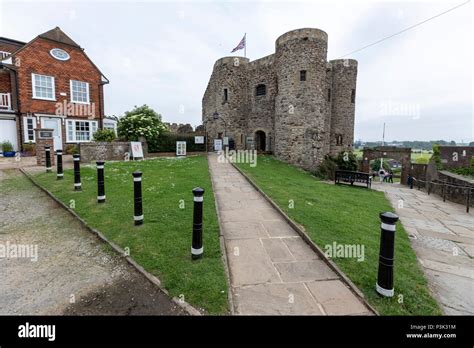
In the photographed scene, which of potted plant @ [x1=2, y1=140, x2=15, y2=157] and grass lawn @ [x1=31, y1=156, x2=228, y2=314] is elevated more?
potted plant @ [x1=2, y1=140, x2=15, y2=157]

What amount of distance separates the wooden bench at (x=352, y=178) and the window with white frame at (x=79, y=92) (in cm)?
1997

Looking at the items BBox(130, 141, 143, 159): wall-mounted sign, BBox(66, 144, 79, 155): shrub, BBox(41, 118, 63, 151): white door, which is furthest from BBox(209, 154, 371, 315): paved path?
BBox(41, 118, 63, 151): white door

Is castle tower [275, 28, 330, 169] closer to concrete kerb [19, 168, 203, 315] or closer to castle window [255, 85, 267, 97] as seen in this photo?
castle window [255, 85, 267, 97]

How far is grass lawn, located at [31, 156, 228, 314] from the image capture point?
10.3 ft

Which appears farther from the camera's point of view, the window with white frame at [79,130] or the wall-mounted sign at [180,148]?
the wall-mounted sign at [180,148]

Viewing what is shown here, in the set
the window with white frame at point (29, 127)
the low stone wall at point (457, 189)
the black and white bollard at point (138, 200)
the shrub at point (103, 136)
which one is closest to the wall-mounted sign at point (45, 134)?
the shrub at point (103, 136)

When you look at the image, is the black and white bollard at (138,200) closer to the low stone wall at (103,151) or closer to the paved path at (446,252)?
the paved path at (446,252)

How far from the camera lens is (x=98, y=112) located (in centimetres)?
1966

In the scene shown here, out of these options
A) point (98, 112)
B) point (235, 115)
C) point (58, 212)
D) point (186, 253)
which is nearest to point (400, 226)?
point (186, 253)

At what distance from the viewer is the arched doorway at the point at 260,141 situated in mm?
24328

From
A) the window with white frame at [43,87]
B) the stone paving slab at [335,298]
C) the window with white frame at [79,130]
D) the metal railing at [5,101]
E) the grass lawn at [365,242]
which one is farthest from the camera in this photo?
A: the window with white frame at [79,130]

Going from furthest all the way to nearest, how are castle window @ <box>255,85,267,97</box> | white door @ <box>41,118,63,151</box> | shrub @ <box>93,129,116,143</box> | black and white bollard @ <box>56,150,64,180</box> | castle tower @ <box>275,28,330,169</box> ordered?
castle window @ <box>255,85,267,97</box> < castle tower @ <box>275,28,330,169</box> < white door @ <box>41,118,63,151</box> < shrub @ <box>93,129,116,143</box> < black and white bollard @ <box>56,150,64,180</box>

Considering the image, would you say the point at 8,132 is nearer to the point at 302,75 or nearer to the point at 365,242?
the point at 302,75

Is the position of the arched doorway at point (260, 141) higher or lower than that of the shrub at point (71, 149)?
higher
